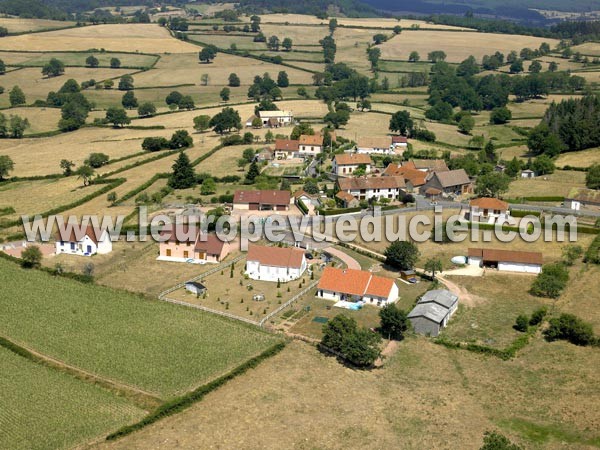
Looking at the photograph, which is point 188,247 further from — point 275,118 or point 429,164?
point 275,118

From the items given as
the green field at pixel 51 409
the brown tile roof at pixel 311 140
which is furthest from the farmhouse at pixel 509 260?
the brown tile roof at pixel 311 140

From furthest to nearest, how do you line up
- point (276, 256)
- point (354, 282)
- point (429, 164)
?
point (429, 164), point (276, 256), point (354, 282)

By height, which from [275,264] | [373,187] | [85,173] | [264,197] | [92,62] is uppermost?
[92,62]

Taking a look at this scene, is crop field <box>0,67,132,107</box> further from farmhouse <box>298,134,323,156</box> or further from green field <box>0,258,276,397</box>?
green field <box>0,258,276,397</box>

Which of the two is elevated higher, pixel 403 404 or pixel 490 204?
pixel 490 204

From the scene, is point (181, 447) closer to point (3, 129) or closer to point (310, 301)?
point (310, 301)

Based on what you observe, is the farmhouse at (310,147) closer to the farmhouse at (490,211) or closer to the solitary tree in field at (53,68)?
the farmhouse at (490,211)

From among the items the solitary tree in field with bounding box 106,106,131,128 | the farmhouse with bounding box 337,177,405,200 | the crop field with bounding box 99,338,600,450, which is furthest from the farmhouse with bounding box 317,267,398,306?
the solitary tree in field with bounding box 106,106,131,128

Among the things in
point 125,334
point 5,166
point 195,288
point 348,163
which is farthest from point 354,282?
point 5,166

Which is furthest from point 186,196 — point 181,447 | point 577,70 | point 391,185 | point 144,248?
point 577,70
